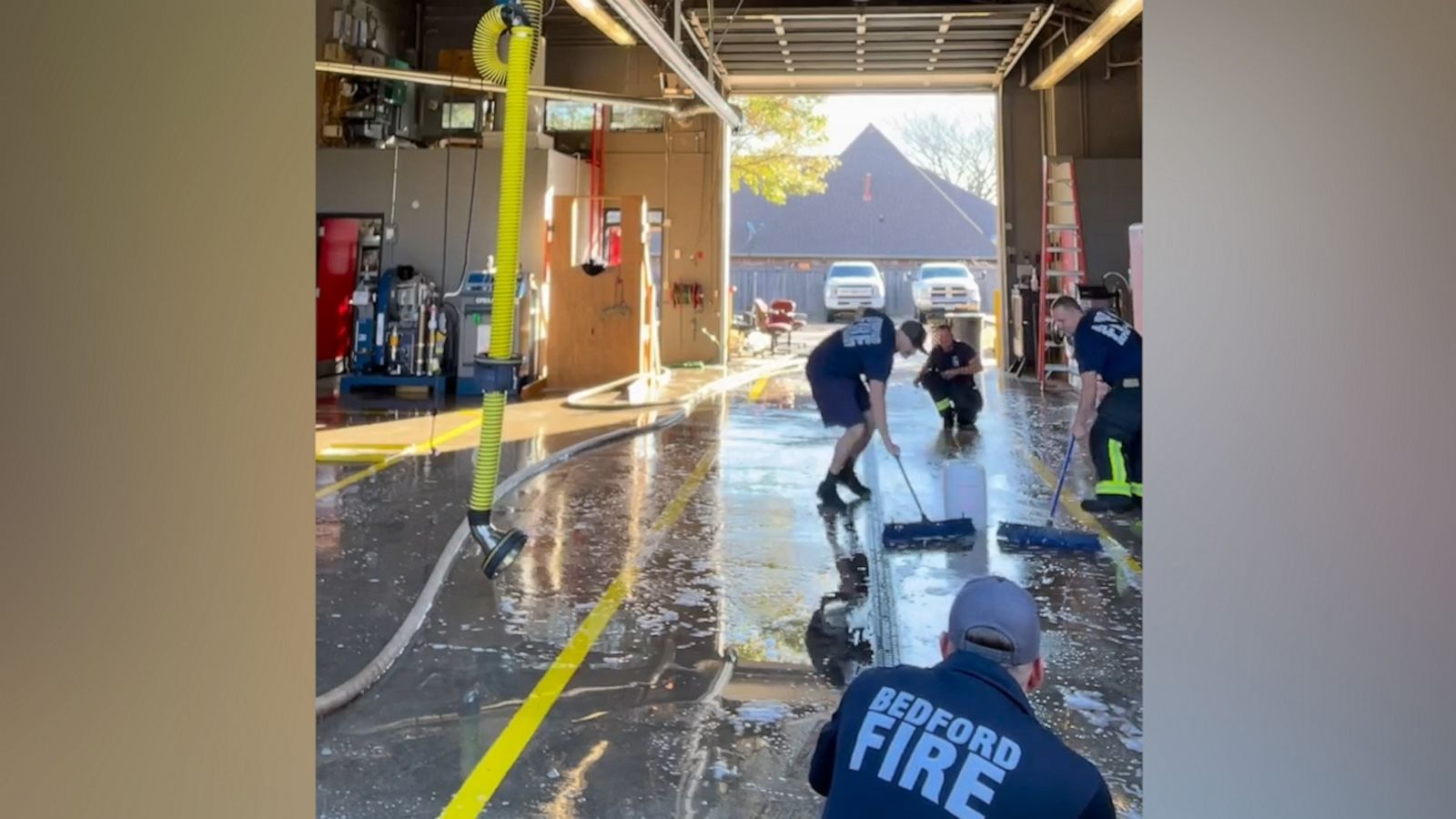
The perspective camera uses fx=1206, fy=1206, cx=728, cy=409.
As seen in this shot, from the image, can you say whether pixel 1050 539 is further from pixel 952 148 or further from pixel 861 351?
pixel 952 148

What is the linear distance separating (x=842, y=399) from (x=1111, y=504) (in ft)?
6.51

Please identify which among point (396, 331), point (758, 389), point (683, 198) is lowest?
point (758, 389)

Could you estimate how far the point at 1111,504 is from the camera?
830 cm

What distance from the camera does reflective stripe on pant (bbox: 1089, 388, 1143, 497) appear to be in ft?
26.5

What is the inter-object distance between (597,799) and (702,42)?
1410 cm

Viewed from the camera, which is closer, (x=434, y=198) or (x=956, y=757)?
(x=956, y=757)

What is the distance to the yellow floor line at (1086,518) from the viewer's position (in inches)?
277

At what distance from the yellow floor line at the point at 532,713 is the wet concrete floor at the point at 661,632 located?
37mm

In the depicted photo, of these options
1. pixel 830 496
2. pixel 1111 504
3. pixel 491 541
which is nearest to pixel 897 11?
pixel 830 496

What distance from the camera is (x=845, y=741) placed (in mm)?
2076

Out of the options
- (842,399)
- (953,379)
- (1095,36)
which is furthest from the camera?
(1095,36)
